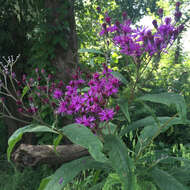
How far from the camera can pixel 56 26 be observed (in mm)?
3605

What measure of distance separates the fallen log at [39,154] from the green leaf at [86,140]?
130 cm

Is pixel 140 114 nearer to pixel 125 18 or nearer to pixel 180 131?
pixel 180 131

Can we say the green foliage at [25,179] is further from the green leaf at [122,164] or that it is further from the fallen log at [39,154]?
the green leaf at [122,164]

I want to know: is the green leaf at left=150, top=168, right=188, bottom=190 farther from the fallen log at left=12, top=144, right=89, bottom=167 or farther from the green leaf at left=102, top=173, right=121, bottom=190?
the fallen log at left=12, top=144, right=89, bottom=167

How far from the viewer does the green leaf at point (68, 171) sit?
5.32ft

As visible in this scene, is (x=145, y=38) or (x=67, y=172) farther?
(x=67, y=172)

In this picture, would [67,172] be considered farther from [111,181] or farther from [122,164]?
[122,164]

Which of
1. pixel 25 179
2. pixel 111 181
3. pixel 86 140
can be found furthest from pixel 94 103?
pixel 25 179

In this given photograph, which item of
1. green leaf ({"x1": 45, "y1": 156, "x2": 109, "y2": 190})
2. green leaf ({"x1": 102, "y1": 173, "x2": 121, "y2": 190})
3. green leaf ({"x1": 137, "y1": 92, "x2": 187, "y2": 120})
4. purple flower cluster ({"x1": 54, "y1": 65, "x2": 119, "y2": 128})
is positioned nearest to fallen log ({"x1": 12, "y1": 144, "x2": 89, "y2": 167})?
green leaf ({"x1": 45, "y1": 156, "x2": 109, "y2": 190})

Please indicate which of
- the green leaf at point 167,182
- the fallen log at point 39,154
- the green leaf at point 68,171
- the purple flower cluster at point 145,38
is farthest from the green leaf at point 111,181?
the fallen log at point 39,154

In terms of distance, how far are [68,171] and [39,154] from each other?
3.74 feet

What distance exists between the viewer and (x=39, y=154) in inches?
107

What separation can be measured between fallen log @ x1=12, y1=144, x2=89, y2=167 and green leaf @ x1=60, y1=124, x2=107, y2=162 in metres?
1.30

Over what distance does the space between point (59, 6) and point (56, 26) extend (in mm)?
340
